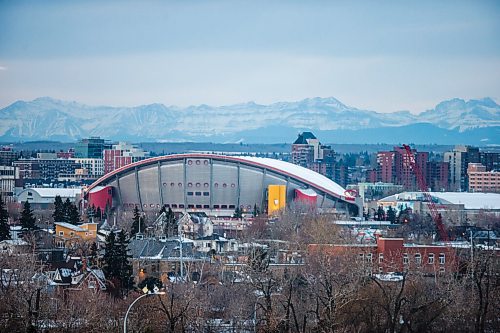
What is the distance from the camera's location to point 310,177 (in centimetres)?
5584

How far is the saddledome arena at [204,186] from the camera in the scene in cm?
5341

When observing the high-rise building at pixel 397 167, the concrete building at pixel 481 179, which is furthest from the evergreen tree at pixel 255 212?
the high-rise building at pixel 397 167

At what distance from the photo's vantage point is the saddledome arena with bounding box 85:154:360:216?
53406mm

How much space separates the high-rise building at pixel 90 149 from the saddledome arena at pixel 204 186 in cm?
4882

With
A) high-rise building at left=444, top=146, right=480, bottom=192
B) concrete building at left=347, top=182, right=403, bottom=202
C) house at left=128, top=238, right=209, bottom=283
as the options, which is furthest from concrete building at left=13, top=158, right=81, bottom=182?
house at left=128, top=238, right=209, bottom=283

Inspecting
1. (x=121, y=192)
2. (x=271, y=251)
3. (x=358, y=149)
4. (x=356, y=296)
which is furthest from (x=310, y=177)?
(x=358, y=149)

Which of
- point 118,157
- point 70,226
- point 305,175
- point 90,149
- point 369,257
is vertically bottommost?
point 369,257

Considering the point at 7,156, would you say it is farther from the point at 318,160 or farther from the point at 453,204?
the point at 453,204

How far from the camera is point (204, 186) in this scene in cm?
5425

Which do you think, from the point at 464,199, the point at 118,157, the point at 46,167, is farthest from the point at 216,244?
the point at 46,167

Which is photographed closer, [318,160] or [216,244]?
[216,244]

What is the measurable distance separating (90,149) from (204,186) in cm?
5090

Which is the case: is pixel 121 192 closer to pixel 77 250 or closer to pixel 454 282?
pixel 77 250

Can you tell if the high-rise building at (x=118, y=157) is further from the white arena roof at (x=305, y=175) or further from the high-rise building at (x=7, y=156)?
the white arena roof at (x=305, y=175)
